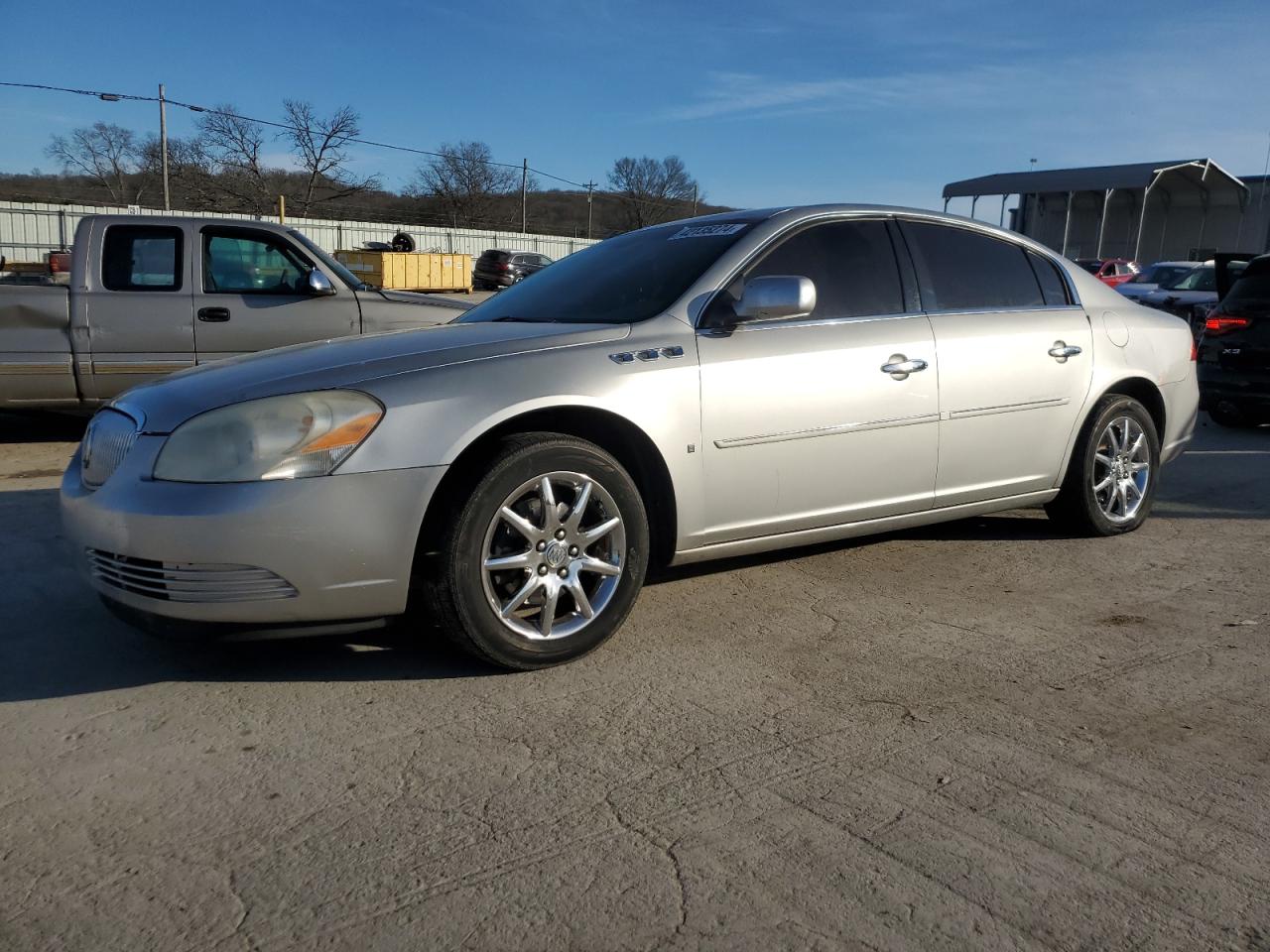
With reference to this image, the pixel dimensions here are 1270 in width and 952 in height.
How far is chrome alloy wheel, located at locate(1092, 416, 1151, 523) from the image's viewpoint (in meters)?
5.39

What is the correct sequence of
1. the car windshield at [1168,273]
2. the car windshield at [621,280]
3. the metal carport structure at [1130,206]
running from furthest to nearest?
the metal carport structure at [1130,206]
the car windshield at [1168,273]
the car windshield at [621,280]

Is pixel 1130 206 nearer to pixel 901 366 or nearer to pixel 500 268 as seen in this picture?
pixel 500 268

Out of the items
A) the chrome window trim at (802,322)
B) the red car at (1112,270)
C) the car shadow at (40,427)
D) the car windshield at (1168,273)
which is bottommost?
the car shadow at (40,427)

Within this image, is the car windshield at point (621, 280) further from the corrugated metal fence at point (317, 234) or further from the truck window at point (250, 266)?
the corrugated metal fence at point (317, 234)

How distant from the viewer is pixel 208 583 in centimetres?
318

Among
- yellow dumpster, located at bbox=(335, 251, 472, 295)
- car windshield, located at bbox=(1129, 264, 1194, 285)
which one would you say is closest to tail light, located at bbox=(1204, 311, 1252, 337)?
car windshield, located at bbox=(1129, 264, 1194, 285)

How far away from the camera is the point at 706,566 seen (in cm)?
492

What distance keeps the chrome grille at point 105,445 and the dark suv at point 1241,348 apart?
863 centimetres

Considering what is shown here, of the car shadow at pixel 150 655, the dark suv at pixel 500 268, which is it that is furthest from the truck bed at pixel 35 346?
the dark suv at pixel 500 268

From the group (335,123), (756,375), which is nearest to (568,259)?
(756,375)

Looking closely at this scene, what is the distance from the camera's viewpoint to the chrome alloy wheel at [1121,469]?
5.39 meters

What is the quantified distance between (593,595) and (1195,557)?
10.3 feet

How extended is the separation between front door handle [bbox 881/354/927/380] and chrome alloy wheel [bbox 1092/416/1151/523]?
1.38 meters

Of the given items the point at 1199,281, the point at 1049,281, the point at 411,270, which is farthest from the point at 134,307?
the point at 411,270
